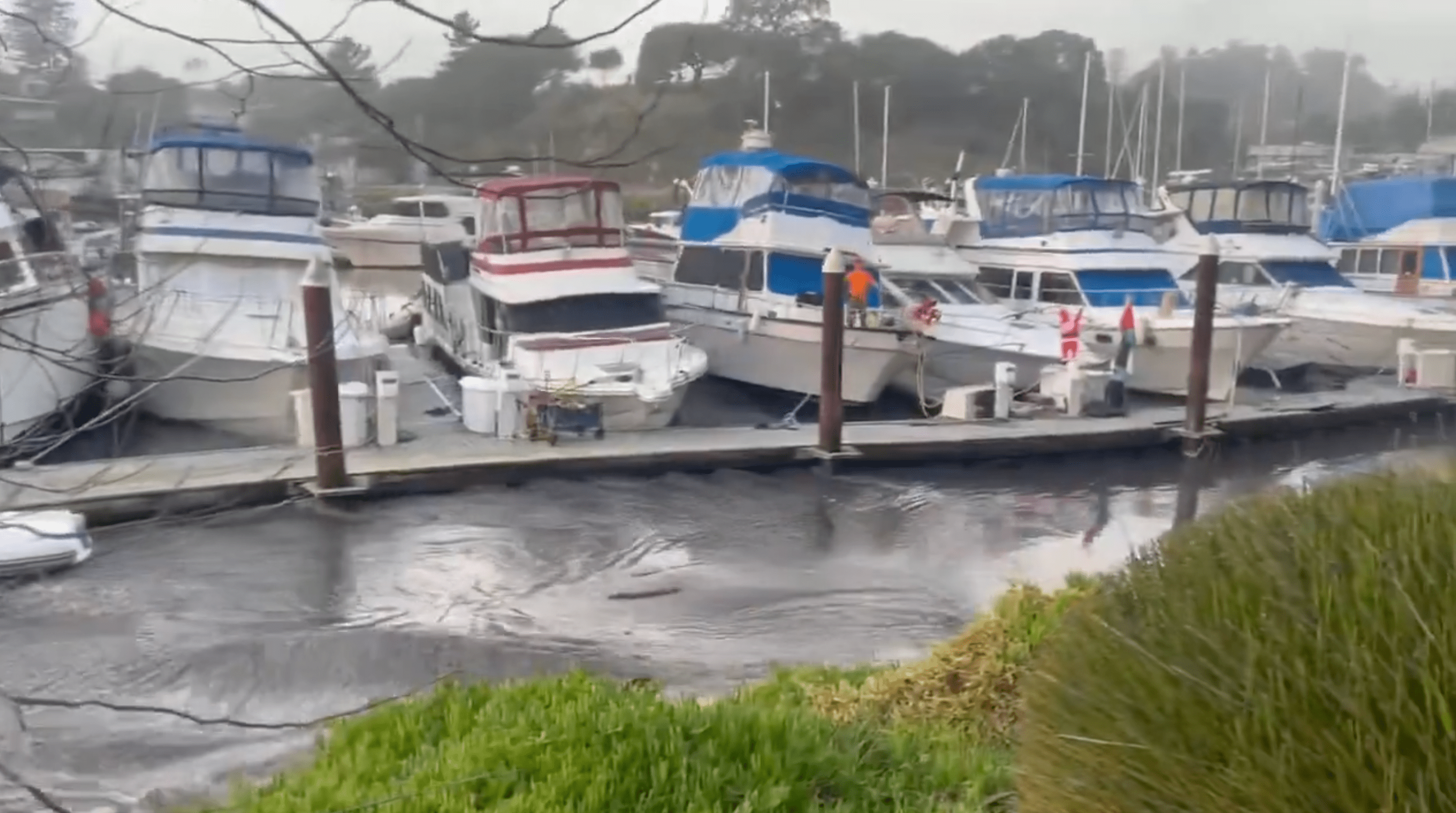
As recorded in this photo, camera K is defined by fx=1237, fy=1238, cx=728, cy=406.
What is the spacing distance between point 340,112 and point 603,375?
1132cm

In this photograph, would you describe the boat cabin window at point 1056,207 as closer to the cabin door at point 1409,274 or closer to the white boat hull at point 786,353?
the cabin door at point 1409,274

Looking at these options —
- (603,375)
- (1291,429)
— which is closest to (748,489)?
(603,375)

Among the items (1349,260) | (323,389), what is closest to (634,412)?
(323,389)

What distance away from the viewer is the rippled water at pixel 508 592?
7598 millimetres

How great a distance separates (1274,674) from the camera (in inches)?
101

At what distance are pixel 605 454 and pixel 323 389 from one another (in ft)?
10.1

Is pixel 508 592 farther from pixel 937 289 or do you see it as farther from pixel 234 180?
pixel 937 289

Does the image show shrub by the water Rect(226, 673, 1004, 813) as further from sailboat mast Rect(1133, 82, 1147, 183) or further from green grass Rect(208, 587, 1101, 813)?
sailboat mast Rect(1133, 82, 1147, 183)

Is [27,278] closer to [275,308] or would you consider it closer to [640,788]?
[275,308]

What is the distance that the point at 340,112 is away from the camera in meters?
3.78

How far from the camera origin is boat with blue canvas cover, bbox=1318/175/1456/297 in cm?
2305

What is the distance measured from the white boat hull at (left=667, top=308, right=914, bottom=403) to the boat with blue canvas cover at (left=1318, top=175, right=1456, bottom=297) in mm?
11437

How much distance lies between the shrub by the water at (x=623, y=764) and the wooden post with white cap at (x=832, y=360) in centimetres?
910

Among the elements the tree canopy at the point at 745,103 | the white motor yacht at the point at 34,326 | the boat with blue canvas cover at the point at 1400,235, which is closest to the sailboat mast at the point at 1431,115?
the tree canopy at the point at 745,103
